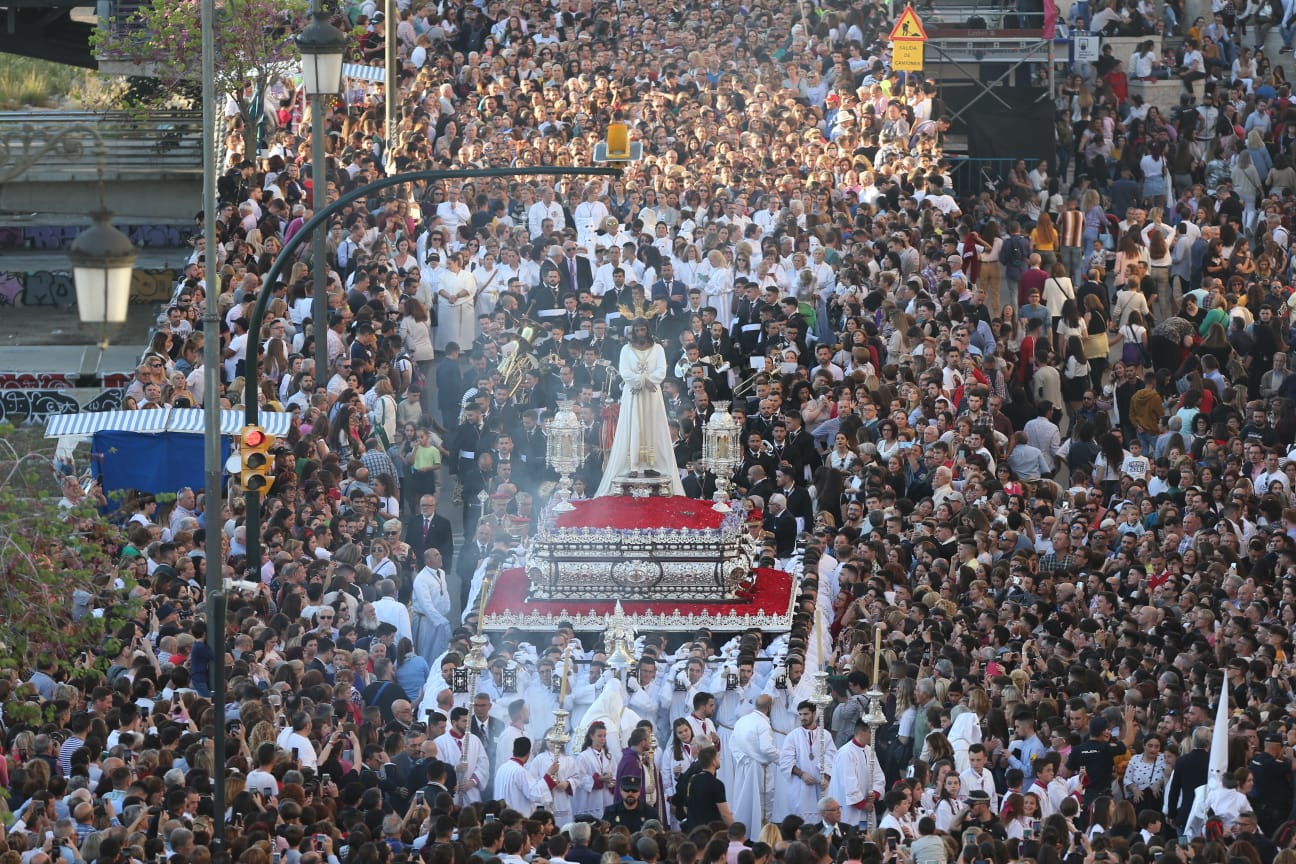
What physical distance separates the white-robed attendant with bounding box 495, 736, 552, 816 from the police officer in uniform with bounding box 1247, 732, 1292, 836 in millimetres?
5277

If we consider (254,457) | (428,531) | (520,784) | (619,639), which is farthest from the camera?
(428,531)

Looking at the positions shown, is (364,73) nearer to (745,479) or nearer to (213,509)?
(745,479)

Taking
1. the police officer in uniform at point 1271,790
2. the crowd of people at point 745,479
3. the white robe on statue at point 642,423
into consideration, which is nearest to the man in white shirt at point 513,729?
the crowd of people at point 745,479

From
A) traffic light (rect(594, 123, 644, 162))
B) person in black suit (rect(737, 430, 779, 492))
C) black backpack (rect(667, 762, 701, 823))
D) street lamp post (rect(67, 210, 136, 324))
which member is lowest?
black backpack (rect(667, 762, 701, 823))

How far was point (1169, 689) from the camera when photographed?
20062 mm

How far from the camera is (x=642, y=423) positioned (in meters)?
27.0

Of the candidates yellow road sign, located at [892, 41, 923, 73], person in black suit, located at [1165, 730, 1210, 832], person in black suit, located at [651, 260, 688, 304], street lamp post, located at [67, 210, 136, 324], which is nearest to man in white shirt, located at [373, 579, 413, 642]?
person in black suit, located at [1165, 730, 1210, 832]

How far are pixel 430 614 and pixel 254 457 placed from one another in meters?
2.83

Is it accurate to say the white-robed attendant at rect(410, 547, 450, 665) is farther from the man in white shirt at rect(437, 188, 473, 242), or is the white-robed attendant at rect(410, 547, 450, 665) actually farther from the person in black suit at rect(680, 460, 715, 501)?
the man in white shirt at rect(437, 188, 473, 242)

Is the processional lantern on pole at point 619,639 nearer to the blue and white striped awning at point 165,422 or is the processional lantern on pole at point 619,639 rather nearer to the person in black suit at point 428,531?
the person in black suit at point 428,531

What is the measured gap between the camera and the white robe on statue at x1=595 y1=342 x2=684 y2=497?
87.6ft

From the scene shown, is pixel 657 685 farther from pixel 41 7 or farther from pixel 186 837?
pixel 41 7

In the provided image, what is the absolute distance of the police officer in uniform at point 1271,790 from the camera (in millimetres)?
18938

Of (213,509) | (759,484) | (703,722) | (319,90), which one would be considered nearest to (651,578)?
(759,484)
